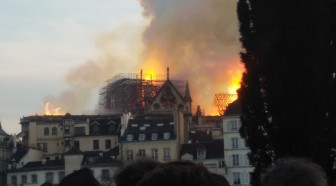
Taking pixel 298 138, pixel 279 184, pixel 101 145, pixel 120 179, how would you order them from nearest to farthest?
1. pixel 279 184
2. pixel 120 179
3. pixel 298 138
4. pixel 101 145

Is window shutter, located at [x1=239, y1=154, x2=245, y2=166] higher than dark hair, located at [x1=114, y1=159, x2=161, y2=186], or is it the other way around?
dark hair, located at [x1=114, y1=159, x2=161, y2=186]

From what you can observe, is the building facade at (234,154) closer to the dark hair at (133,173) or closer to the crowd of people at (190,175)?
the crowd of people at (190,175)

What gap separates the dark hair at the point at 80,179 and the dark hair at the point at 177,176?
3855mm

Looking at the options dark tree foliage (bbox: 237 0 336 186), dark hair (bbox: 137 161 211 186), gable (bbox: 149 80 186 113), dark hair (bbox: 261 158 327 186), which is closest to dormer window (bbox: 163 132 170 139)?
gable (bbox: 149 80 186 113)

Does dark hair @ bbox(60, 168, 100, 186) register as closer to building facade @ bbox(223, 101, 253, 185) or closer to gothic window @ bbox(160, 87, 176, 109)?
building facade @ bbox(223, 101, 253, 185)

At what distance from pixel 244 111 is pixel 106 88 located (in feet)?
418

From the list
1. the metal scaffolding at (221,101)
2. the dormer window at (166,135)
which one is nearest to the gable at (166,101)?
the metal scaffolding at (221,101)

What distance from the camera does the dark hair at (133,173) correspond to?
27.8 ft

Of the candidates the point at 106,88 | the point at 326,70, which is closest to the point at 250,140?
the point at 326,70

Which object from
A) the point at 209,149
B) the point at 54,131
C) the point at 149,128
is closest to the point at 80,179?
the point at 209,149

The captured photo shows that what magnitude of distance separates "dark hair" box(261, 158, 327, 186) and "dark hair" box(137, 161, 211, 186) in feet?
5.37

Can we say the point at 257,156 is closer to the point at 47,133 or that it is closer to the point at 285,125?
the point at 285,125

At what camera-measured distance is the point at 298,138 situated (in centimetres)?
2859

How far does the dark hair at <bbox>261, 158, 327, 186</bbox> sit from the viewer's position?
289 inches
